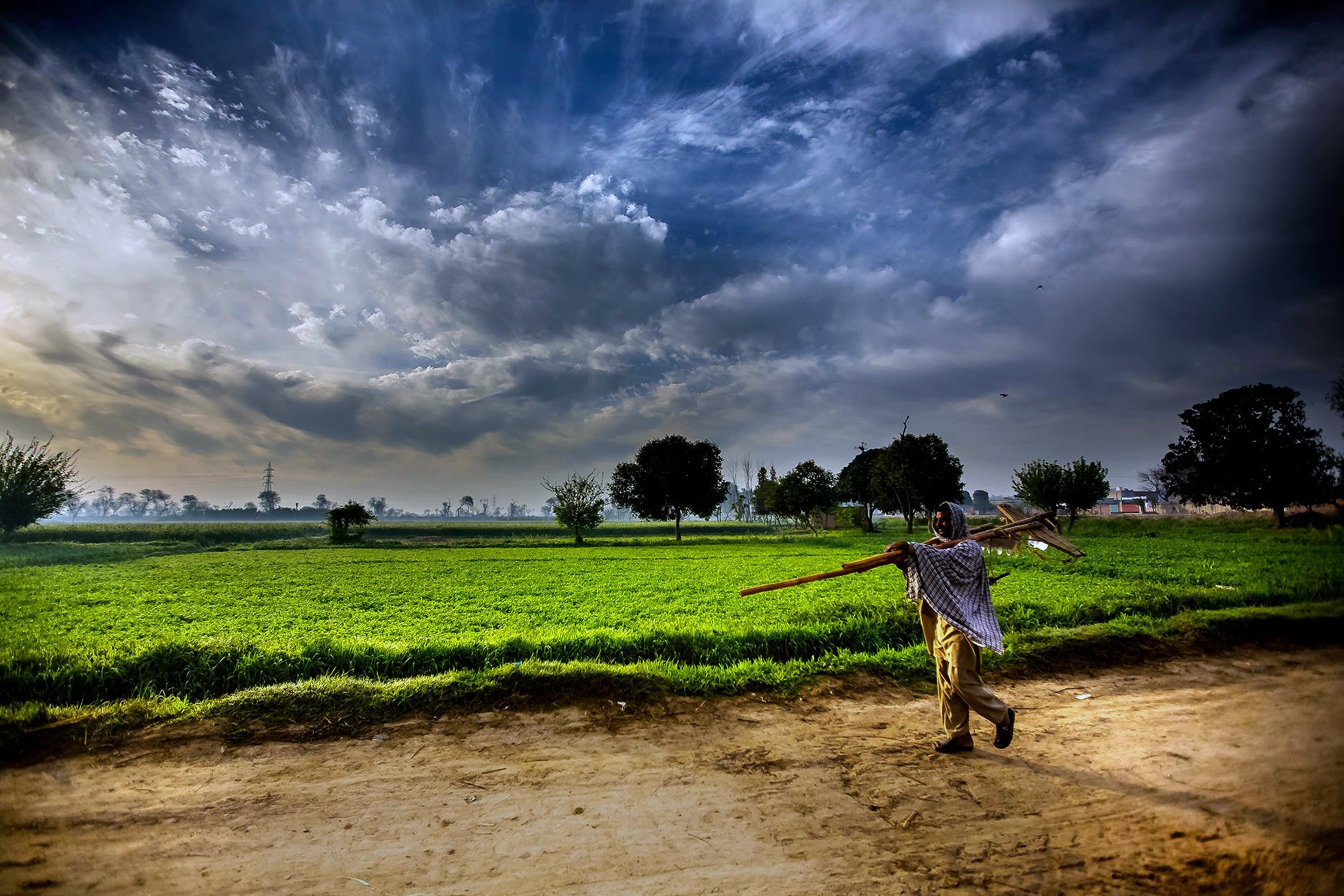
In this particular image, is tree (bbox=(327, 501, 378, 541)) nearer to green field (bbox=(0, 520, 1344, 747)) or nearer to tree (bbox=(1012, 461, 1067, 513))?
green field (bbox=(0, 520, 1344, 747))

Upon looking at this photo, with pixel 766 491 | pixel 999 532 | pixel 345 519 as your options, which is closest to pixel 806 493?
pixel 766 491

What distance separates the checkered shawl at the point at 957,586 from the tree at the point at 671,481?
1995 inches

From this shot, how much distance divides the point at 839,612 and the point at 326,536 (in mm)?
48583

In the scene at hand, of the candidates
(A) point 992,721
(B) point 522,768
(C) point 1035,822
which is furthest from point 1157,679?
(B) point 522,768

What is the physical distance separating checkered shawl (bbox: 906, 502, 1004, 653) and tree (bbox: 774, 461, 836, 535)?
5243 cm

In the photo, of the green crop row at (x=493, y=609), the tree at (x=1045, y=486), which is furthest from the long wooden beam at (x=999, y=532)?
the tree at (x=1045, y=486)

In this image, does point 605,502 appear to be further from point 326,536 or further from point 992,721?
point 992,721

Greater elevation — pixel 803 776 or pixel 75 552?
pixel 75 552

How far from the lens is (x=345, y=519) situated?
43531 mm

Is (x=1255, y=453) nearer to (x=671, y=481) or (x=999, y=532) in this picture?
(x=999, y=532)

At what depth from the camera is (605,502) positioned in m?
49.6

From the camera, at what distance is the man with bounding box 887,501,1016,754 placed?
16.1 ft

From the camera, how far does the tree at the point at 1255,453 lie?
7309mm

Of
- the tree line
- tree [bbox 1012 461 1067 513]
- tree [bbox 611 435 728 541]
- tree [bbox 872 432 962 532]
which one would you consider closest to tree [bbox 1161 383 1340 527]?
the tree line
